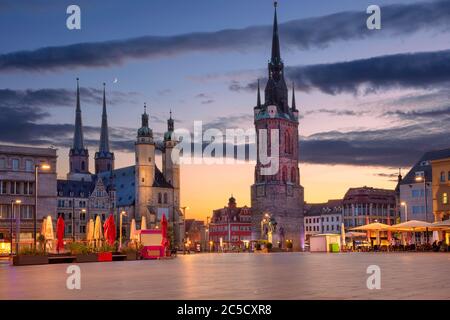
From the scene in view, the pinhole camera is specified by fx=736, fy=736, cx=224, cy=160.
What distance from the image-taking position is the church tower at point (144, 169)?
604 feet

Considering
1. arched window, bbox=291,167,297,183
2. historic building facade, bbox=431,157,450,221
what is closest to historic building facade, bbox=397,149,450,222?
historic building facade, bbox=431,157,450,221

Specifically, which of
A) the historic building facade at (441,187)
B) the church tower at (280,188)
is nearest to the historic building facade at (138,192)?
the church tower at (280,188)

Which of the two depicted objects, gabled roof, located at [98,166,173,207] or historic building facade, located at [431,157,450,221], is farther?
gabled roof, located at [98,166,173,207]

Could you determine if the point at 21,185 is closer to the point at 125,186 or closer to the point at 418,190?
the point at 418,190

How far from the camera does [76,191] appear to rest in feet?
585

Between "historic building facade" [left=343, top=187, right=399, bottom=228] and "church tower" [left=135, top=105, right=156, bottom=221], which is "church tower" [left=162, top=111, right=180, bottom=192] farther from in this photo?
"historic building facade" [left=343, top=187, right=399, bottom=228]

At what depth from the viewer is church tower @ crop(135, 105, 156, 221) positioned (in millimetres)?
184125

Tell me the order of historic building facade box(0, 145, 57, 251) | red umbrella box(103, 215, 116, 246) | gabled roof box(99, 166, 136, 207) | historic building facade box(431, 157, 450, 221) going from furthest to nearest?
gabled roof box(99, 166, 136, 207) → historic building facade box(0, 145, 57, 251) → historic building facade box(431, 157, 450, 221) → red umbrella box(103, 215, 116, 246)

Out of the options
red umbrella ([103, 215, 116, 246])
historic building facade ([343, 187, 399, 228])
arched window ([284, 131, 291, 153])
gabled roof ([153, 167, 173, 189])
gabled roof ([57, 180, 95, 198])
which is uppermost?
arched window ([284, 131, 291, 153])

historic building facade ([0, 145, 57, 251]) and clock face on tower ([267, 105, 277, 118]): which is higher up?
clock face on tower ([267, 105, 277, 118])

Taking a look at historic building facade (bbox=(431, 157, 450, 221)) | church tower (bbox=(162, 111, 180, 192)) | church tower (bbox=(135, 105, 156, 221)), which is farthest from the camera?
church tower (bbox=(162, 111, 180, 192))

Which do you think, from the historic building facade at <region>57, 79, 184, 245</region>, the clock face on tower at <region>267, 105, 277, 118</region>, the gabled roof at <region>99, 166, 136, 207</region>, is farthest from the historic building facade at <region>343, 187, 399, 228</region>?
the gabled roof at <region>99, 166, 136, 207</region>
